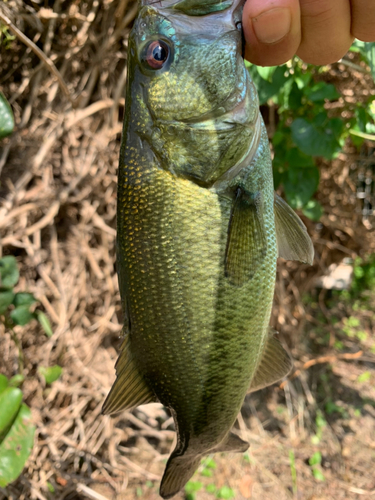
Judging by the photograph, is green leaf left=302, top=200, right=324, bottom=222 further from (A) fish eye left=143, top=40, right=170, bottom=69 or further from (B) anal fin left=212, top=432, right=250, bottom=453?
(A) fish eye left=143, top=40, right=170, bottom=69

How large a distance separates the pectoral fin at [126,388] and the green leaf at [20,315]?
1.02 metres

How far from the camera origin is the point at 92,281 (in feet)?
8.45

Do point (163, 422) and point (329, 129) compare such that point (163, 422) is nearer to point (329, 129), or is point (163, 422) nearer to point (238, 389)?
point (238, 389)

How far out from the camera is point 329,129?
1804 mm

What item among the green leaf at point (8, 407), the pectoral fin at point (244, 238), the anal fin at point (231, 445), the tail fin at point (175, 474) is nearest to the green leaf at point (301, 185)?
the pectoral fin at point (244, 238)

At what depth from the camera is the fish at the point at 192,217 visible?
0.88 metres

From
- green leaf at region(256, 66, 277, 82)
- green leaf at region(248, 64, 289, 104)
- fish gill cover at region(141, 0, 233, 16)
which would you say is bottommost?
green leaf at region(248, 64, 289, 104)

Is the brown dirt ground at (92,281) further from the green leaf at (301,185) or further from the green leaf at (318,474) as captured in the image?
the green leaf at (301,185)

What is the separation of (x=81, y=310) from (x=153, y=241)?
68.1 inches

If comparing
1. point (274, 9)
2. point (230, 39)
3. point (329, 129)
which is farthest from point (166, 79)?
point (329, 129)

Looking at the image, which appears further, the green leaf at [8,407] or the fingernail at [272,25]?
the green leaf at [8,407]

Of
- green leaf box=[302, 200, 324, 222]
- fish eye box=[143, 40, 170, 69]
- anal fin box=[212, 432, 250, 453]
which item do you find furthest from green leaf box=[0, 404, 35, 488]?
green leaf box=[302, 200, 324, 222]

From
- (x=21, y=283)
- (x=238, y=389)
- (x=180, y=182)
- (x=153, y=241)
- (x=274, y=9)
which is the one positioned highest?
(x=274, y=9)

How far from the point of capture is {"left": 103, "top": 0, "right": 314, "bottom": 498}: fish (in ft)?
2.87
